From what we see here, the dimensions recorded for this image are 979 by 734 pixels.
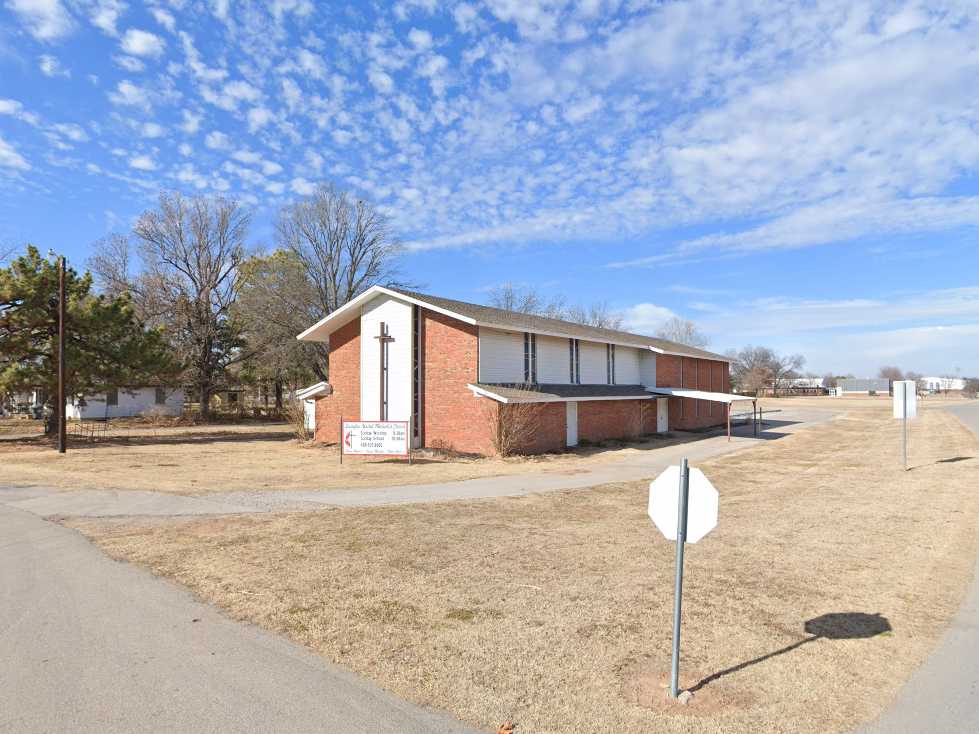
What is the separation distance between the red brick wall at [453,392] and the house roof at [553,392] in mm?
557

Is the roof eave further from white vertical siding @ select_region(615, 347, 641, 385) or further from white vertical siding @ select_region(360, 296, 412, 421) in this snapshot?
white vertical siding @ select_region(615, 347, 641, 385)

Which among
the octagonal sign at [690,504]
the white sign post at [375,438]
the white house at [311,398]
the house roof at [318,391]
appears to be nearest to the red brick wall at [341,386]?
the house roof at [318,391]

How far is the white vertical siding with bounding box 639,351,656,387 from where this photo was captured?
34.6 metres

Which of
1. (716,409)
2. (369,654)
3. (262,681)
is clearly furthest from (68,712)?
(716,409)

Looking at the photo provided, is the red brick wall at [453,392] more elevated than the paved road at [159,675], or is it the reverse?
the red brick wall at [453,392]

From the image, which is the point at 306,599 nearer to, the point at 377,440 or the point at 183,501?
the point at 183,501

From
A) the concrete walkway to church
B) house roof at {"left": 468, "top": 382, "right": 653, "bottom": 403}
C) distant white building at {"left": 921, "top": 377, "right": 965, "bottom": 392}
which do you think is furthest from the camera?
distant white building at {"left": 921, "top": 377, "right": 965, "bottom": 392}

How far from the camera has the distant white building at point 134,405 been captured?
44094 mm

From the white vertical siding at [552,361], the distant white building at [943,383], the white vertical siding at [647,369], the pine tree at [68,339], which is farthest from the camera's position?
the distant white building at [943,383]

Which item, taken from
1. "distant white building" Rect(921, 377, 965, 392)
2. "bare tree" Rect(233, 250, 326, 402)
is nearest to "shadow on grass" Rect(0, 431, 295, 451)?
"bare tree" Rect(233, 250, 326, 402)

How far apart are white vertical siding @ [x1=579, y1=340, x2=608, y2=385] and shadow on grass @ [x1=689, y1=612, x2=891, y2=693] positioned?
23316 mm

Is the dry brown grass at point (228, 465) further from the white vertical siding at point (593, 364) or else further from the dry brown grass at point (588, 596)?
the dry brown grass at point (588, 596)

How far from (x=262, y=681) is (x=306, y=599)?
184cm

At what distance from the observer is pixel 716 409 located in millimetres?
42406
